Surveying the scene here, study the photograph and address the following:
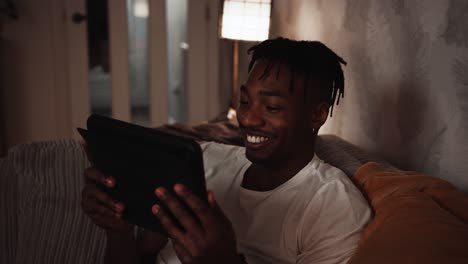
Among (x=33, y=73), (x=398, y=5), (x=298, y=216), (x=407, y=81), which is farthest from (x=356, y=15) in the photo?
Answer: (x=33, y=73)

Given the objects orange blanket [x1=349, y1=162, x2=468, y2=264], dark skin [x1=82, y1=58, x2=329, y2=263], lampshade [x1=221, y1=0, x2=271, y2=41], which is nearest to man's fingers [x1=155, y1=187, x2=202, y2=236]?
dark skin [x1=82, y1=58, x2=329, y2=263]

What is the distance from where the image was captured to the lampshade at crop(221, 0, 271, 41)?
2.27 m

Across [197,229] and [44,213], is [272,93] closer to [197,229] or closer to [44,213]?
[197,229]

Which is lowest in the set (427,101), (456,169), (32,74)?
(32,74)

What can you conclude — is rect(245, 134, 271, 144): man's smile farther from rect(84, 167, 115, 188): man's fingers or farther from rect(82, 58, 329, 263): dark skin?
rect(84, 167, 115, 188): man's fingers

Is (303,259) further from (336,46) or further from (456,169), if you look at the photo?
(336,46)

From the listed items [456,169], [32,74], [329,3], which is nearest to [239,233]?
[456,169]

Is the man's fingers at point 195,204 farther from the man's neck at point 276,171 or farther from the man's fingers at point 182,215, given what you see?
the man's neck at point 276,171

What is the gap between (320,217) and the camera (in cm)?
83

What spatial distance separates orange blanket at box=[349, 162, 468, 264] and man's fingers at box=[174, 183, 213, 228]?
0.74 ft

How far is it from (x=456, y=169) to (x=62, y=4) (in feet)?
9.26

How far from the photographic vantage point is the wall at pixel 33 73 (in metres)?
3.05

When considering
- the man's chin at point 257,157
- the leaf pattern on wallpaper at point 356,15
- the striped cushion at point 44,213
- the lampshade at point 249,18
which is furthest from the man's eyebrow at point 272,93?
the lampshade at point 249,18

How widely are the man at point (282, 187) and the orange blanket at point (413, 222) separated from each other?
5cm
